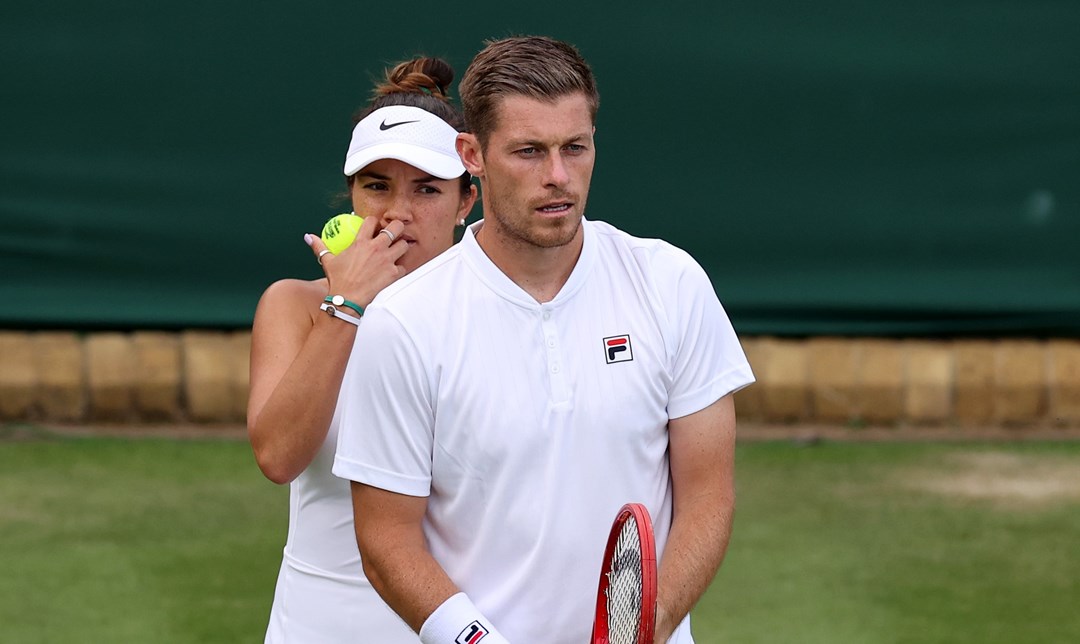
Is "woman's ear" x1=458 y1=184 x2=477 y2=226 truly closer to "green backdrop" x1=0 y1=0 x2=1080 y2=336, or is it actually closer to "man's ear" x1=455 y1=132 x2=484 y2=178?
"man's ear" x1=455 y1=132 x2=484 y2=178

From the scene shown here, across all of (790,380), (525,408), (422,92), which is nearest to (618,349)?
(525,408)

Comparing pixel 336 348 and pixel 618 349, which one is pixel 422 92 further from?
pixel 618 349

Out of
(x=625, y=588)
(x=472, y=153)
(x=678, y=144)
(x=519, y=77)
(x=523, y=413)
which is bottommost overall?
(x=625, y=588)

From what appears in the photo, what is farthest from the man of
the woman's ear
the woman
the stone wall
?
the stone wall

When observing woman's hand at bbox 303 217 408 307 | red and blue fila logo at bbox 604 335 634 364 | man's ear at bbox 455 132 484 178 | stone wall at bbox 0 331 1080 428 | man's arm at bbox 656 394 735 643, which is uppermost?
man's ear at bbox 455 132 484 178

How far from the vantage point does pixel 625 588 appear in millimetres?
2266

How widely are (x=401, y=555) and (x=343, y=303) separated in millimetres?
606

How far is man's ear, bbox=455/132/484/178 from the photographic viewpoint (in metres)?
2.47

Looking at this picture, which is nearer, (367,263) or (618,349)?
(618,349)

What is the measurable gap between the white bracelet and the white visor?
0.31 metres

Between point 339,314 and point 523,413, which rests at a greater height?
Result: point 339,314

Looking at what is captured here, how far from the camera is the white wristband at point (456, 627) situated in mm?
2391

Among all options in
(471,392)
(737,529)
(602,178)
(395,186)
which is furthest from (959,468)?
(471,392)

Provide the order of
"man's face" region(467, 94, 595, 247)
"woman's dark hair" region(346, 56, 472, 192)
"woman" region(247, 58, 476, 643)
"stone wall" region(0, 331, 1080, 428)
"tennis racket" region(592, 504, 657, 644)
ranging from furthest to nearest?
"stone wall" region(0, 331, 1080, 428)
"woman's dark hair" region(346, 56, 472, 192)
"woman" region(247, 58, 476, 643)
"man's face" region(467, 94, 595, 247)
"tennis racket" region(592, 504, 657, 644)
